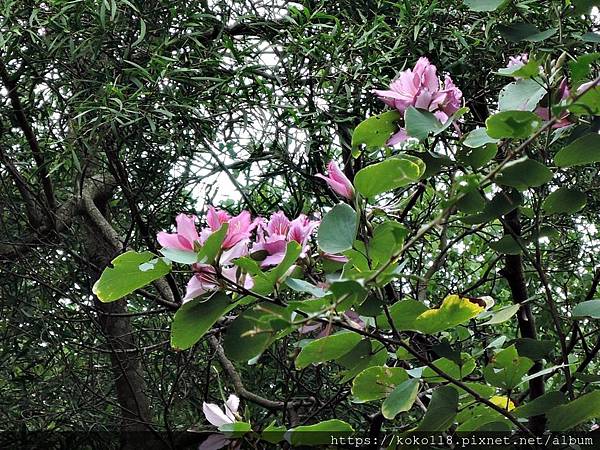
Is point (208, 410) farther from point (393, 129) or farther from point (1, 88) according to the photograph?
point (1, 88)

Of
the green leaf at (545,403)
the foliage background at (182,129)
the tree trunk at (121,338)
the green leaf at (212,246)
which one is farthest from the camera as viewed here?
the tree trunk at (121,338)

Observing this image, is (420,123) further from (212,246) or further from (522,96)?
(212,246)

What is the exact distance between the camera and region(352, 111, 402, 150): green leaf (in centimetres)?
63

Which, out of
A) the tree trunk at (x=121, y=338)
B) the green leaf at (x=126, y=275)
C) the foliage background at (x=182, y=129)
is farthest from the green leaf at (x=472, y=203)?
the tree trunk at (x=121, y=338)

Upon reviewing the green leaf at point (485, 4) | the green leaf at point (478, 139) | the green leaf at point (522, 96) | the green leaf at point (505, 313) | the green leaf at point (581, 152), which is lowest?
the green leaf at point (505, 313)

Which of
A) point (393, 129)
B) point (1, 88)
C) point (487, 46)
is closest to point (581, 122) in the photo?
point (393, 129)

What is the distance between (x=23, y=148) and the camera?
1874mm

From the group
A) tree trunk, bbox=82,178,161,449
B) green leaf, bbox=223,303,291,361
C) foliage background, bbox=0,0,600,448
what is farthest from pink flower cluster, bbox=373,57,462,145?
tree trunk, bbox=82,178,161,449

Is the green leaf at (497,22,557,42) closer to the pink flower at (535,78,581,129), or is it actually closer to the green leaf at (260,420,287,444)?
the pink flower at (535,78,581,129)

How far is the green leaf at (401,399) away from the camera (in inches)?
21.2

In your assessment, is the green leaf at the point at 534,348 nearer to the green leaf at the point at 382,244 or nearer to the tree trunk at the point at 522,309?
the tree trunk at the point at 522,309

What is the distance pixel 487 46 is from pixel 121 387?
1290 millimetres

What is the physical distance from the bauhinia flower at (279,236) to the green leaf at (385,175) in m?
0.05

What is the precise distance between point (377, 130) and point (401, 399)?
0.23 m
